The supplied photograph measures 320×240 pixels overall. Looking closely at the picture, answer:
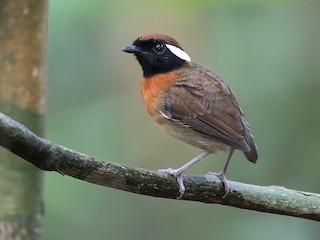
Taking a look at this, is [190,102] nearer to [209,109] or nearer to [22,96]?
[209,109]

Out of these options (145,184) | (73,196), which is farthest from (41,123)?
(73,196)

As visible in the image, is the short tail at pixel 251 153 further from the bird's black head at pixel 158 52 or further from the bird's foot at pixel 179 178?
the bird's black head at pixel 158 52

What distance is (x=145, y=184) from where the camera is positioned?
10.7 feet

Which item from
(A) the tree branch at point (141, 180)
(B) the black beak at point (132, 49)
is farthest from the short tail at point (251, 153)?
(B) the black beak at point (132, 49)

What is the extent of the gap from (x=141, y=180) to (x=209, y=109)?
3.55ft

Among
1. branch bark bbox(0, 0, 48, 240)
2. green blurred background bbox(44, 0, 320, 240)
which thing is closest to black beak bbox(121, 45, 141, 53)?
branch bark bbox(0, 0, 48, 240)

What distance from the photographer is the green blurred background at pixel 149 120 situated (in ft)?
20.2

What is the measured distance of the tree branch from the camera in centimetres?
275

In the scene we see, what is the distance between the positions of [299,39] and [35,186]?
3.57 metres

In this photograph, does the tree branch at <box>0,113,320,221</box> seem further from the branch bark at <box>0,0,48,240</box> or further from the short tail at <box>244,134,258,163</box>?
the branch bark at <box>0,0,48,240</box>

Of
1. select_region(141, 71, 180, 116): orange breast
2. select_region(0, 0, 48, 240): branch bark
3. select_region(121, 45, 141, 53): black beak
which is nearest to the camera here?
select_region(0, 0, 48, 240): branch bark

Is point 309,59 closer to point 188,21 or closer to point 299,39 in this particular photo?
point 299,39

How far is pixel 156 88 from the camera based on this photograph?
4.40 meters

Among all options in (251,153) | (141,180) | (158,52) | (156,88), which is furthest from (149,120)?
(141,180)
